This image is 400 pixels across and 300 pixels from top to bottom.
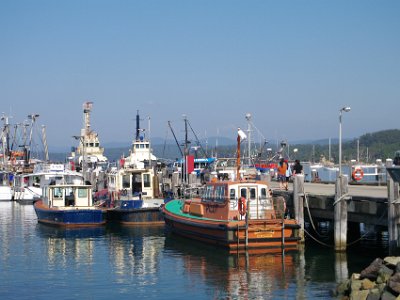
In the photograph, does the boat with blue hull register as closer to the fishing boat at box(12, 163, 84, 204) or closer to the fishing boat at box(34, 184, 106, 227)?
the fishing boat at box(34, 184, 106, 227)

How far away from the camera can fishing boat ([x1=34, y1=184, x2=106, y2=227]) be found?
43.9 metres

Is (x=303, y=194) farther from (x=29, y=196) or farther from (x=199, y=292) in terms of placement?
(x=29, y=196)

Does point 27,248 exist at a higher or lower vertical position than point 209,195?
lower

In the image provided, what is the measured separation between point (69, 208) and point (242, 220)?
17.5m

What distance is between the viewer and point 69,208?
4516 centimetres

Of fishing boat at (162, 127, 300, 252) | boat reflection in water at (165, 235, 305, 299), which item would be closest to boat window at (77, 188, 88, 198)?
fishing boat at (162, 127, 300, 252)

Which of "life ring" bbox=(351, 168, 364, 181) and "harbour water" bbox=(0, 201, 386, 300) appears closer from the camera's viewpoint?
"harbour water" bbox=(0, 201, 386, 300)

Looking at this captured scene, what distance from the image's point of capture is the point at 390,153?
18538 centimetres

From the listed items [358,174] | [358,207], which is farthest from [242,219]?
[358,174]

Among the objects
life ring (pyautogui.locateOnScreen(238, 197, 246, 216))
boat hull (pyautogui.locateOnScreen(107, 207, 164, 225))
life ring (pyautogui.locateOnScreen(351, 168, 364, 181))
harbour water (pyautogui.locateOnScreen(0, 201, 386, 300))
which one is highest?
life ring (pyautogui.locateOnScreen(351, 168, 364, 181))

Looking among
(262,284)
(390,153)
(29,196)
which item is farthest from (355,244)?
(390,153)

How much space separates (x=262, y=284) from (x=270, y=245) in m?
6.10

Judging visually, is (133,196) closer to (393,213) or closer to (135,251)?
(135,251)

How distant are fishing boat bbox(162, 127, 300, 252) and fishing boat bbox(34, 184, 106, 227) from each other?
10355 mm
